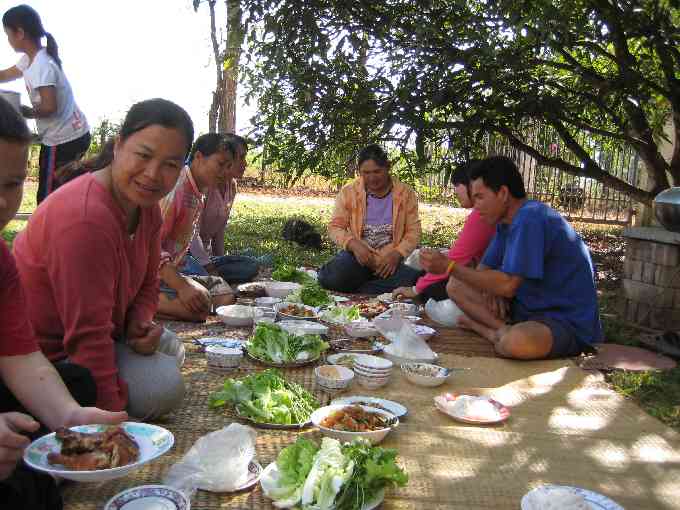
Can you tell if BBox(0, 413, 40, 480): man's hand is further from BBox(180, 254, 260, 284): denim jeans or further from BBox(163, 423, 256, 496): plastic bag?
BBox(180, 254, 260, 284): denim jeans

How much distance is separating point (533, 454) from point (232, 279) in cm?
385

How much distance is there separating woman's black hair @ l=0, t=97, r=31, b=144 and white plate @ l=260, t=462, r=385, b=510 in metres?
1.31

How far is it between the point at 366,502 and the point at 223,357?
63.4 inches

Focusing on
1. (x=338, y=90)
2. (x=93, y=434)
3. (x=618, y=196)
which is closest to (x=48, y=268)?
(x=93, y=434)

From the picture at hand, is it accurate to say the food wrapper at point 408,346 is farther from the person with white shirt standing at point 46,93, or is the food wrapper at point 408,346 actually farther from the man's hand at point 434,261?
the person with white shirt standing at point 46,93

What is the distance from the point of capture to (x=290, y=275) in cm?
603

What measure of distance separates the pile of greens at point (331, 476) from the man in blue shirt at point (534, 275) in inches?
87.1

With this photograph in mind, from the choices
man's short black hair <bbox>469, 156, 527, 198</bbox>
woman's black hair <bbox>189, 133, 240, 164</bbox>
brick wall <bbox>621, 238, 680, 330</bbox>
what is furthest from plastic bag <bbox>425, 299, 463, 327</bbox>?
woman's black hair <bbox>189, 133, 240, 164</bbox>

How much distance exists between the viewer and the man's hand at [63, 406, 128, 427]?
6.31ft

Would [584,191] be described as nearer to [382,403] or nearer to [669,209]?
[669,209]

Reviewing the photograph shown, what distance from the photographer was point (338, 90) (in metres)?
5.84

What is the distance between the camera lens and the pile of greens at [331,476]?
1979 mm

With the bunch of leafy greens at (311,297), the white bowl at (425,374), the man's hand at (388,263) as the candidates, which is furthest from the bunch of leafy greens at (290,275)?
the white bowl at (425,374)

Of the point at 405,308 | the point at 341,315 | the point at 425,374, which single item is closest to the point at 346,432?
the point at 425,374
